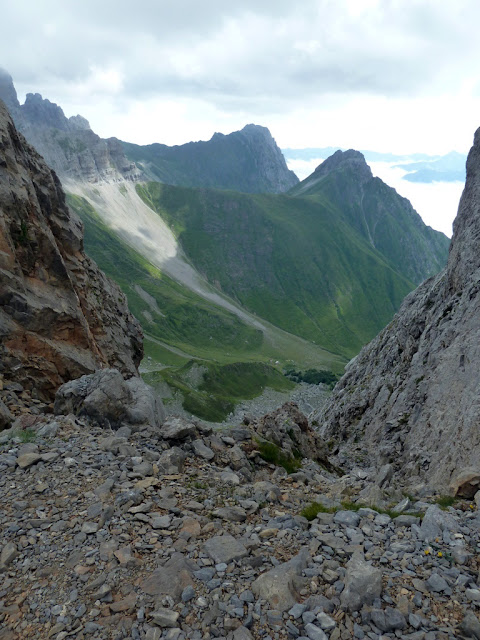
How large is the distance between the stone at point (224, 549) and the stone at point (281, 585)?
1.12 meters

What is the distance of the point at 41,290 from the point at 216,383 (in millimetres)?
119182

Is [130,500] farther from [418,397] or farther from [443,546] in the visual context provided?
[418,397]

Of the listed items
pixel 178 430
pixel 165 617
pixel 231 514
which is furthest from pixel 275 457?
pixel 165 617

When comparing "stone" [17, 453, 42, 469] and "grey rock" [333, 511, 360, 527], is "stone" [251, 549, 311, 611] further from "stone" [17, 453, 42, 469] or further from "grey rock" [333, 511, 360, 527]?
"stone" [17, 453, 42, 469]

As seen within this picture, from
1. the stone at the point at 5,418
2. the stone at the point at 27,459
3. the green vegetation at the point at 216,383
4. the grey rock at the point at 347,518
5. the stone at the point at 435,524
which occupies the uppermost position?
the stone at the point at 435,524

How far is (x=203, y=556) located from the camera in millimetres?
11297

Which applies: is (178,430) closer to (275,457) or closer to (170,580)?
(275,457)

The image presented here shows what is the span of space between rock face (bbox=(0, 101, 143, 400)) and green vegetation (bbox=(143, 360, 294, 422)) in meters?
72.3

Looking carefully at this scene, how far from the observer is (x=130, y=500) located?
44.2 feet

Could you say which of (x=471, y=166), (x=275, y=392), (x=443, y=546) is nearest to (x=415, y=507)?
(x=443, y=546)

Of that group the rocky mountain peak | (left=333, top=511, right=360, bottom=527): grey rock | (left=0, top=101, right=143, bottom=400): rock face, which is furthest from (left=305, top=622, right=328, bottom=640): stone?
the rocky mountain peak

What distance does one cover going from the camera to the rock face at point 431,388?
27.6m

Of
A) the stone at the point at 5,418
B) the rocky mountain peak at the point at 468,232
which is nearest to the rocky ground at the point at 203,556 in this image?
the stone at the point at 5,418

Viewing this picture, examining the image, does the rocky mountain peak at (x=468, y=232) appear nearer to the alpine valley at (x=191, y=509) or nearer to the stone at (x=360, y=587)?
the alpine valley at (x=191, y=509)
